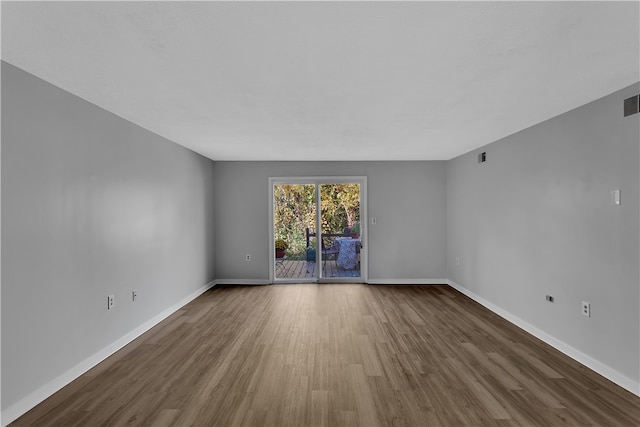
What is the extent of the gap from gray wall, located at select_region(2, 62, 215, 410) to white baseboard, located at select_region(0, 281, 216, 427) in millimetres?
46

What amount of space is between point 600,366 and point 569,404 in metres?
0.75

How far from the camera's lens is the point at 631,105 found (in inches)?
96.3

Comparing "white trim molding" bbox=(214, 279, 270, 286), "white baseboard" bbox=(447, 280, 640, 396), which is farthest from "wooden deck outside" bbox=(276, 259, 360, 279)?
"white baseboard" bbox=(447, 280, 640, 396)

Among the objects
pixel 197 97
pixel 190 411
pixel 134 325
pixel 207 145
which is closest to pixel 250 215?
pixel 207 145

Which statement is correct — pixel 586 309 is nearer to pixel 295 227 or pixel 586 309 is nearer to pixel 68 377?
pixel 295 227

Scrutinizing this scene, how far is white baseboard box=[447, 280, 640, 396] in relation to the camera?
2463mm

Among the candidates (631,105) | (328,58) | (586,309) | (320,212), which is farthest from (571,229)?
→ (320,212)

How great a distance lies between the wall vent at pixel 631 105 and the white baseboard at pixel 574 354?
2.09 m

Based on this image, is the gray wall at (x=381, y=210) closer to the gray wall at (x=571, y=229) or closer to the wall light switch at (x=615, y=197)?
the gray wall at (x=571, y=229)

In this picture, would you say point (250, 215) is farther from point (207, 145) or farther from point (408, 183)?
point (408, 183)

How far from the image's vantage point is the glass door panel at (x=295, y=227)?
240 inches

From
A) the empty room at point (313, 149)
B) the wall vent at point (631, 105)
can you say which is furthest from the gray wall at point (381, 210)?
the wall vent at point (631, 105)

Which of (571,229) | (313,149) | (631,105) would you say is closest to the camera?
(631,105)

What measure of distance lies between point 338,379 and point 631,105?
10.5 feet
